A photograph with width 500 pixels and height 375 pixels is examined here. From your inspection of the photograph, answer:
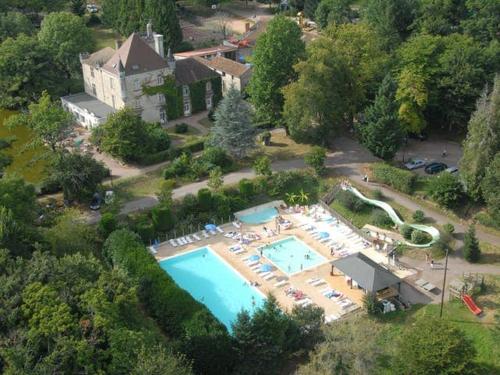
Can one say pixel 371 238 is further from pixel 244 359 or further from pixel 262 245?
pixel 244 359

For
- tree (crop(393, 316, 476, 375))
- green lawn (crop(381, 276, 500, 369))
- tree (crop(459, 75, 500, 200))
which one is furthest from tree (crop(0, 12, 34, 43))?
tree (crop(393, 316, 476, 375))

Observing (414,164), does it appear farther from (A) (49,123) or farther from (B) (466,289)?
(A) (49,123)

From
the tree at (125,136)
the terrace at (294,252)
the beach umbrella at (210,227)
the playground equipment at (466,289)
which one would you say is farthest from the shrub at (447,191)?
the tree at (125,136)

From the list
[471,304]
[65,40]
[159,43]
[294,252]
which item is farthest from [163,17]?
[471,304]

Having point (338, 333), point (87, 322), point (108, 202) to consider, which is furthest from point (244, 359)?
point (108, 202)

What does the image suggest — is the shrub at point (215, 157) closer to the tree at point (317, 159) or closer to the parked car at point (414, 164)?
the tree at point (317, 159)

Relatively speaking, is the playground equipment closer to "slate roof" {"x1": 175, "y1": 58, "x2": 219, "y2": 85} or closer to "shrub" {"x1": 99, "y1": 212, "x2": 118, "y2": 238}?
"shrub" {"x1": 99, "y1": 212, "x2": 118, "y2": 238}
